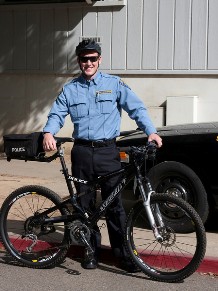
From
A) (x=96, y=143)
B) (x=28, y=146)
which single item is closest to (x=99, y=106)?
(x=96, y=143)

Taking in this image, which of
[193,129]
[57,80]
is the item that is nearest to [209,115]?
[57,80]

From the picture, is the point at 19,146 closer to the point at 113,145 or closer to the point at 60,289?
the point at 113,145

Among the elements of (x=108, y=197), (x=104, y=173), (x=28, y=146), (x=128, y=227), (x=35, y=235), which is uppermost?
(x=28, y=146)

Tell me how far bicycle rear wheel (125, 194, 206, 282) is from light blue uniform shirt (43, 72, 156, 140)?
0.67m

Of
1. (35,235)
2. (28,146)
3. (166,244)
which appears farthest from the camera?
(35,235)

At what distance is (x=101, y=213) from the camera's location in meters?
5.23

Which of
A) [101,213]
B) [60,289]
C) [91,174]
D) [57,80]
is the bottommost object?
[60,289]

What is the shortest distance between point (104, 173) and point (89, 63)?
37.2 inches

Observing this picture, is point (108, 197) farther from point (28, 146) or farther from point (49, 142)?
point (28, 146)

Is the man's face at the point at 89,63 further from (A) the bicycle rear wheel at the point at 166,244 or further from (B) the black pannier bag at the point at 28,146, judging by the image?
(A) the bicycle rear wheel at the point at 166,244

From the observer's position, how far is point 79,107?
5.23 metres

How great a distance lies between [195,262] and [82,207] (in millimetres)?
1102

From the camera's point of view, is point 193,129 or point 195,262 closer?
point 195,262

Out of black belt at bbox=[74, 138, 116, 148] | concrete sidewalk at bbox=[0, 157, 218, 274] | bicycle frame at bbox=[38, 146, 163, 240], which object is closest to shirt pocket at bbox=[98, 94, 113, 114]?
black belt at bbox=[74, 138, 116, 148]
